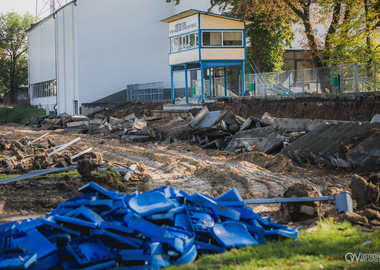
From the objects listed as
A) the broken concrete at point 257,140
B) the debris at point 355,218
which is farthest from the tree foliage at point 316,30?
the debris at point 355,218

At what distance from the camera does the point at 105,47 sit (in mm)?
46781

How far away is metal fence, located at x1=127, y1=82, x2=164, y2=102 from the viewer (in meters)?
45.4

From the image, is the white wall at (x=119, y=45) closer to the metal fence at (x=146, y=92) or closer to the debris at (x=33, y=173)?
the metal fence at (x=146, y=92)

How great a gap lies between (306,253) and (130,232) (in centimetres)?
226

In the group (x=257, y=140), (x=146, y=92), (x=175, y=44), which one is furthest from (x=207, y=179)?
(x=146, y=92)

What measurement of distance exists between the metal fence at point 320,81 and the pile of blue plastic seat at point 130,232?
18.2 m

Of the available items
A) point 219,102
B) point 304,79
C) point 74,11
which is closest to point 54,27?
point 74,11

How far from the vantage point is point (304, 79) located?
97.7 feet

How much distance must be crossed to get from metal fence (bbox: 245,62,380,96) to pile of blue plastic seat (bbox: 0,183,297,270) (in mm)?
18165

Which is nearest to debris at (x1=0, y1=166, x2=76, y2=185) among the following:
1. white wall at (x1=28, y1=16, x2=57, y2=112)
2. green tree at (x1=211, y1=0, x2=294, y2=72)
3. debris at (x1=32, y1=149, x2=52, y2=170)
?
debris at (x1=32, y1=149, x2=52, y2=170)

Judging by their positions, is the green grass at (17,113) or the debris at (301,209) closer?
the debris at (301,209)

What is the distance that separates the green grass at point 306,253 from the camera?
562 centimetres

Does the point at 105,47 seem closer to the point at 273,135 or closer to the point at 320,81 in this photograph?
the point at 320,81

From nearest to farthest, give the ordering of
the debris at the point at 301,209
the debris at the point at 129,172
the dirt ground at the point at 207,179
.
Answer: the debris at the point at 301,209 < the dirt ground at the point at 207,179 < the debris at the point at 129,172
